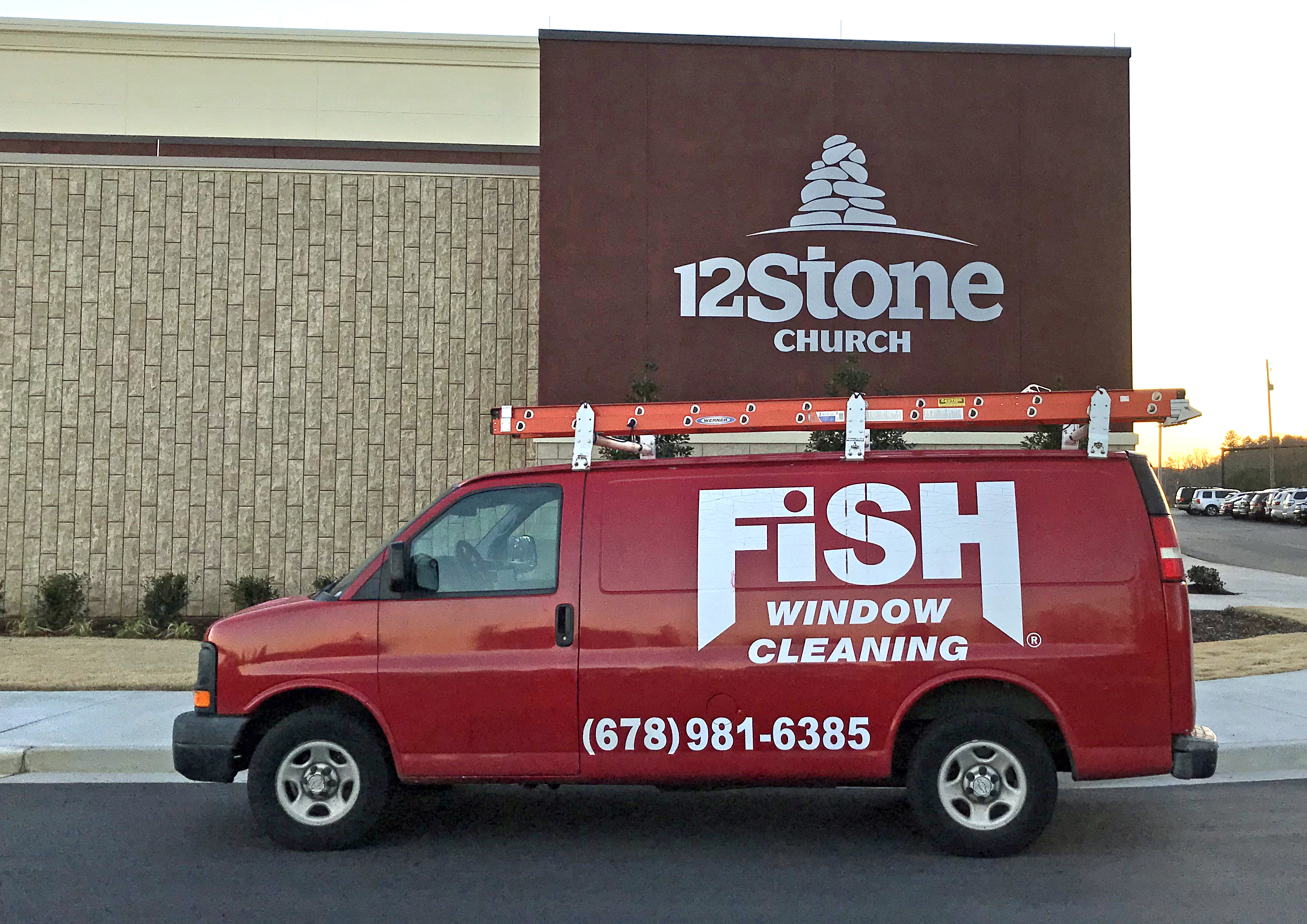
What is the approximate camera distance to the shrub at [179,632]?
1477cm

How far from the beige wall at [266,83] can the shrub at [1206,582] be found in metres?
13.1

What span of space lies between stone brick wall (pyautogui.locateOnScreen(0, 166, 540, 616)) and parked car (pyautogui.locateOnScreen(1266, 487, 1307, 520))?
46.9m

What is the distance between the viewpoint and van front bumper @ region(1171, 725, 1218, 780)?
19.7 ft

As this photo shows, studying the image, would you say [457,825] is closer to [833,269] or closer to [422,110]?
[833,269]

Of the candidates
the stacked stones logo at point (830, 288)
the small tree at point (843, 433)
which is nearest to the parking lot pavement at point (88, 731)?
the small tree at point (843, 433)

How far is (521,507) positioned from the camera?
6555 mm

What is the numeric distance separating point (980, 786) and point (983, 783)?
0.02m

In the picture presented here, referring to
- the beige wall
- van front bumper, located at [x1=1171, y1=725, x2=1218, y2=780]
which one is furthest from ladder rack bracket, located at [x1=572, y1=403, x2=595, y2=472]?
the beige wall

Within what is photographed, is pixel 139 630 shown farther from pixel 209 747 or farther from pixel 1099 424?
pixel 1099 424

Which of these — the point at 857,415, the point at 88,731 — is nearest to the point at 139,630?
the point at 88,731

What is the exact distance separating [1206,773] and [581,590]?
326 centimetres

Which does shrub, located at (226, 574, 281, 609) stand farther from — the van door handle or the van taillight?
the van taillight

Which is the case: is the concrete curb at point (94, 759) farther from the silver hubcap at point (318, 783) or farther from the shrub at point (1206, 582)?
the shrub at point (1206, 582)

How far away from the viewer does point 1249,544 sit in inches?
1510
